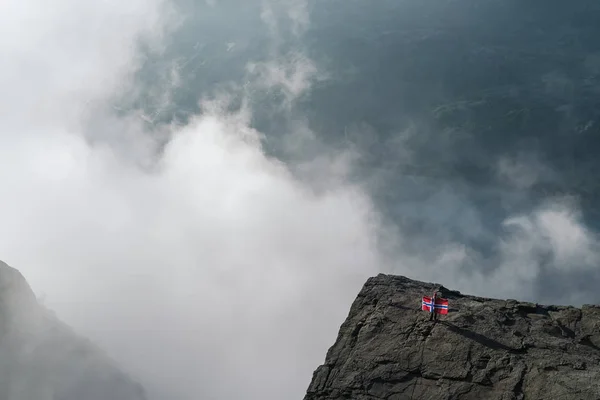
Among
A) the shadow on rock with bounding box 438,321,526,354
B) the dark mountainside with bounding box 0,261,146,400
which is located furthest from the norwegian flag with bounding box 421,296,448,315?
the dark mountainside with bounding box 0,261,146,400

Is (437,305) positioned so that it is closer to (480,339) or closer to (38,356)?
(480,339)

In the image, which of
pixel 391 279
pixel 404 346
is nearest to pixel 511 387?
pixel 404 346

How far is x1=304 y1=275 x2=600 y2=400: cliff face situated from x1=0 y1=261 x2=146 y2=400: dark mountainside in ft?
318

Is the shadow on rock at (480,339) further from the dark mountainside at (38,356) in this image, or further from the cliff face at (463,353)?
the dark mountainside at (38,356)

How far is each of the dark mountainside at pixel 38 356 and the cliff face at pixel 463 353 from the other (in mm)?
96872

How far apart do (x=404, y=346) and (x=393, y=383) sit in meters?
4.19

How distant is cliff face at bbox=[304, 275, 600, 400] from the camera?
5234 cm

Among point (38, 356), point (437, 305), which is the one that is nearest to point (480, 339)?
point (437, 305)

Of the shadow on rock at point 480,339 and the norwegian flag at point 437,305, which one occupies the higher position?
the norwegian flag at point 437,305

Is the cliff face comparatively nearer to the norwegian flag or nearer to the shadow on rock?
the shadow on rock

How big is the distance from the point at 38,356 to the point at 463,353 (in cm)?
11082

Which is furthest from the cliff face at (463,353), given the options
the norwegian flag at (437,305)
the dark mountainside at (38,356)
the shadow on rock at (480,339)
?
the dark mountainside at (38,356)

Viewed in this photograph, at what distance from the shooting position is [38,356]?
442 feet

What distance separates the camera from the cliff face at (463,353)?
5234 cm
